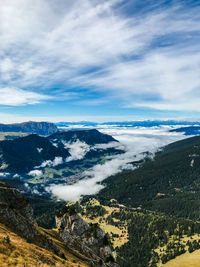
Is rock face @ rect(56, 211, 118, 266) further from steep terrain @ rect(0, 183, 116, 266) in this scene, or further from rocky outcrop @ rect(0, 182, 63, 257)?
rocky outcrop @ rect(0, 182, 63, 257)

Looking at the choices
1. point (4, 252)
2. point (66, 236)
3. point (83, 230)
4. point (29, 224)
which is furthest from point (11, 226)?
point (83, 230)

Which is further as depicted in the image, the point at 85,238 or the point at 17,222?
the point at 85,238

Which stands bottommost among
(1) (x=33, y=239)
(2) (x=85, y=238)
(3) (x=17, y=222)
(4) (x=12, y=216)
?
(2) (x=85, y=238)

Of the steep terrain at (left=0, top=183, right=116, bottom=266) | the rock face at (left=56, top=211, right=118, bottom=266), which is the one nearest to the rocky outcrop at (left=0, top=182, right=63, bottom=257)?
the steep terrain at (left=0, top=183, right=116, bottom=266)

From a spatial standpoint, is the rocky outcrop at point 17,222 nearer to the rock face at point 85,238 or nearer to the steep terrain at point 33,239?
the steep terrain at point 33,239

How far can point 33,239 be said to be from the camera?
60531 millimetres

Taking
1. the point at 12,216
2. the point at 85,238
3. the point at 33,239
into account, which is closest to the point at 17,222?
the point at 12,216

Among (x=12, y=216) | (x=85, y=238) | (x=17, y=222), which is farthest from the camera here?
(x=85, y=238)

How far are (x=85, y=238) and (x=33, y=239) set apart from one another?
144 ft

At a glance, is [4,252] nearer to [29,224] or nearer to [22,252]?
[22,252]

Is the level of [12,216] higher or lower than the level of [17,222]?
higher

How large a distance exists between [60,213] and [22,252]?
69780 mm

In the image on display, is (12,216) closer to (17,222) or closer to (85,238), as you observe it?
(17,222)

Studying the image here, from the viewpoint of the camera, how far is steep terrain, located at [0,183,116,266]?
42.0m
